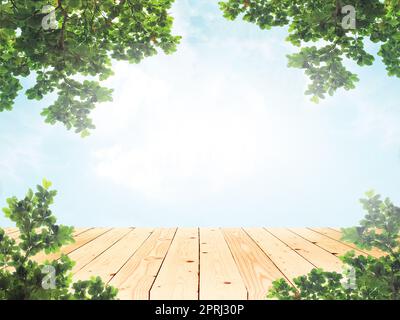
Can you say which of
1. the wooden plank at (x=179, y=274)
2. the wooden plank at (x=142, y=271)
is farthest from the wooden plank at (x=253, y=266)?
the wooden plank at (x=142, y=271)

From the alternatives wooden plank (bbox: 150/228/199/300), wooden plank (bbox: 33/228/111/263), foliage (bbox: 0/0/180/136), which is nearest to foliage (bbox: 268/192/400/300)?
wooden plank (bbox: 150/228/199/300)

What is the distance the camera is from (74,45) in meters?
2.15

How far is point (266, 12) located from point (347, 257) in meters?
1.88

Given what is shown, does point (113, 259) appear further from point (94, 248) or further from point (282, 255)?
point (282, 255)

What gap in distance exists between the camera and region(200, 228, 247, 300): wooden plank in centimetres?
276

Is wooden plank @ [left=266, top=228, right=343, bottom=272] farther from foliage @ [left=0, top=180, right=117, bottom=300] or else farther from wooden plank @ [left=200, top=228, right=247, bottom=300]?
foliage @ [left=0, top=180, right=117, bottom=300]

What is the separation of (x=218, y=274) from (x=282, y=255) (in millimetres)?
1027

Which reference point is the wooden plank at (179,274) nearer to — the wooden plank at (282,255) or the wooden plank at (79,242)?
the wooden plank at (282,255)

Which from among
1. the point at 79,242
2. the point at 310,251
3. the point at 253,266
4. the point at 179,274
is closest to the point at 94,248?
the point at 79,242

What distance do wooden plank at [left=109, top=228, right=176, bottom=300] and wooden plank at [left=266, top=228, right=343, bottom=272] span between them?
1450 mm

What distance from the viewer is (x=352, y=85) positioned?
253 cm

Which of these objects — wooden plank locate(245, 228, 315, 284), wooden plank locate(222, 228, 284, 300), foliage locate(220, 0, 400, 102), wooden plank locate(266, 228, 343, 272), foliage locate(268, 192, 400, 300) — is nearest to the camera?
foliage locate(268, 192, 400, 300)
